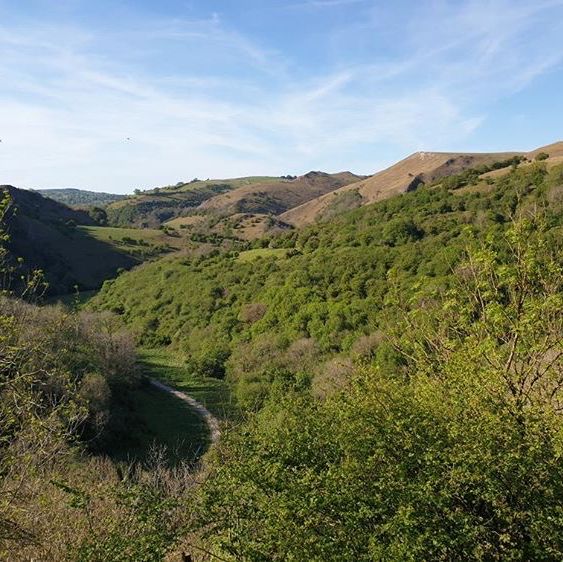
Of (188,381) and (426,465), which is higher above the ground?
(426,465)

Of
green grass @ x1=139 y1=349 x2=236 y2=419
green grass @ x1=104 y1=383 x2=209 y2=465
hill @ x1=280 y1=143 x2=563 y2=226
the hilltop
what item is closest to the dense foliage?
green grass @ x1=104 y1=383 x2=209 y2=465

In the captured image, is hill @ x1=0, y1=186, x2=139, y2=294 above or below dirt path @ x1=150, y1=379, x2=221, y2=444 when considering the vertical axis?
above

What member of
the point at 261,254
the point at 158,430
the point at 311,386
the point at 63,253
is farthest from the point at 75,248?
the point at 311,386

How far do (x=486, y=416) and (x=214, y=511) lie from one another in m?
5.24

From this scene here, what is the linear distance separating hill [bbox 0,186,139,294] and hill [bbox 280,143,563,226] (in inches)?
1960

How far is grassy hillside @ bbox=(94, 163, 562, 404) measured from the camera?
42562 millimetres

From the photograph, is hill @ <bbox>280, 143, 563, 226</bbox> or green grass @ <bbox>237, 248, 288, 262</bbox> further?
hill @ <bbox>280, 143, 563, 226</bbox>

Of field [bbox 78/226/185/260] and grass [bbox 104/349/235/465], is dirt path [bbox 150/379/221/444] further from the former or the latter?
field [bbox 78/226/185/260]

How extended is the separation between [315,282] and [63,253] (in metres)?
61.2

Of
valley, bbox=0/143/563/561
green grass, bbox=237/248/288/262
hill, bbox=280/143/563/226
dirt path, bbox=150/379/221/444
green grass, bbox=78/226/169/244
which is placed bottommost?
dirt path, bbox=150/379/221/444

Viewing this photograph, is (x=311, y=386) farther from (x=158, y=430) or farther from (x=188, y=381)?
(x=188, y=381)

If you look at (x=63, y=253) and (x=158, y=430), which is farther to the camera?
(x=63, y=253)

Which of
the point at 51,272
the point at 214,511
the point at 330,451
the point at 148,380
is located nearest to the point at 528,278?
the point at 330,451

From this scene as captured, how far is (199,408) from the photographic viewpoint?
137ft
